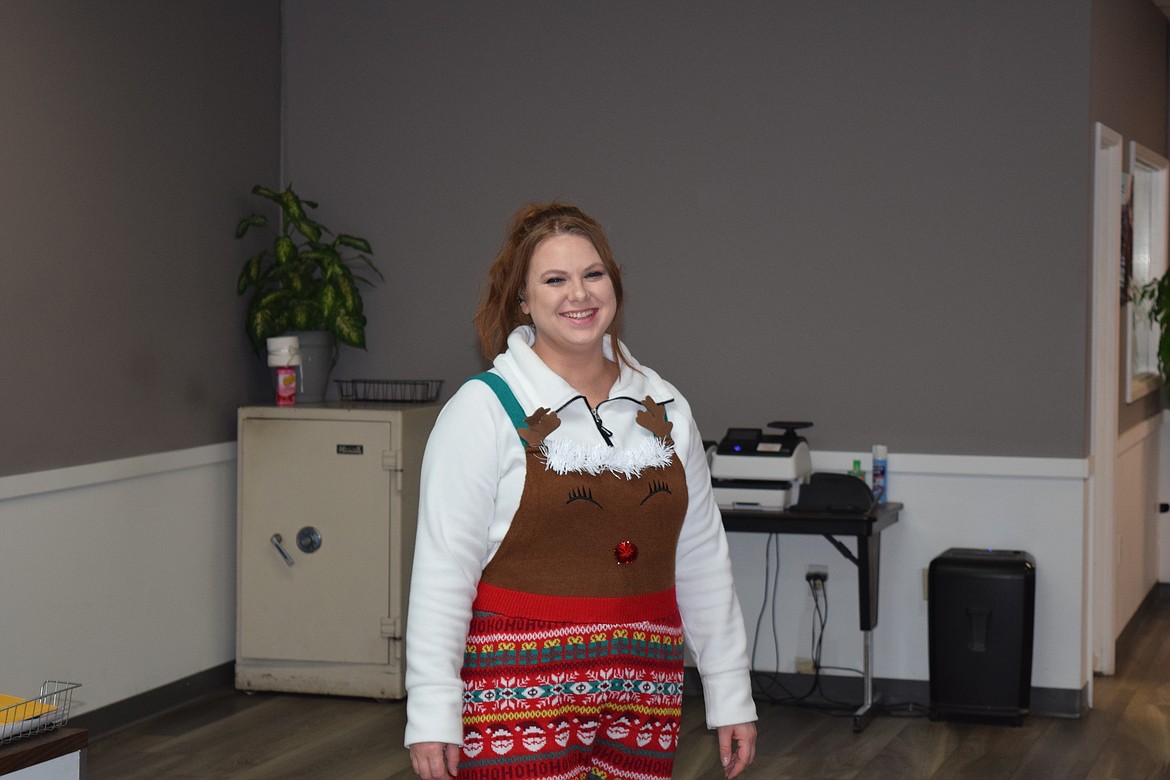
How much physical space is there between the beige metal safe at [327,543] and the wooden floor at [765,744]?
140 mm

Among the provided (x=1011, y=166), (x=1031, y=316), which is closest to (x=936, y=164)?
(x=1011, y=166)

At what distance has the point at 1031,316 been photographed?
4727 millimetres

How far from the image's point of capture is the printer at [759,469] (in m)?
4.58

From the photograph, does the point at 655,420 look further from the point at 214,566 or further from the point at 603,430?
the point at 214,566

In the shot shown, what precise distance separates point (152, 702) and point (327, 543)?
793 mm

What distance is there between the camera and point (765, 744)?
4406mm

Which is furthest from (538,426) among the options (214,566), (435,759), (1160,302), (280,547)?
(1160,302)

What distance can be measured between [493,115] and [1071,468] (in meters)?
2.46

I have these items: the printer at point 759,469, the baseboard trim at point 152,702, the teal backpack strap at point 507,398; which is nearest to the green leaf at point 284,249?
the baseboard trim at point 152,702

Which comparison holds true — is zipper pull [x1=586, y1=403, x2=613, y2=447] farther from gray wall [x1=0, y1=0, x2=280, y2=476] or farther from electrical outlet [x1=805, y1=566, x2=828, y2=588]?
electrical outlet [x1=805, y1=566, x2=828, y2=588]

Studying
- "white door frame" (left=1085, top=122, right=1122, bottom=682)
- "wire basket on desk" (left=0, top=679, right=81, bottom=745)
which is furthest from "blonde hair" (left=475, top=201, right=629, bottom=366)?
"white door frame" (left=1085, top=122, right=1122, bottom=682)

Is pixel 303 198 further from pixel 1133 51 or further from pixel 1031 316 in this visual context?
pixel 1133 51

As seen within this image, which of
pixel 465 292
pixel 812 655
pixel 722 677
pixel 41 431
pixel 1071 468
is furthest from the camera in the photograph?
pixel 465 292

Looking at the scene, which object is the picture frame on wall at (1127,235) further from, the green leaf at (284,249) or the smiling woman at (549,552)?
the smiling woman at (549,552)
